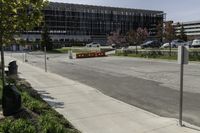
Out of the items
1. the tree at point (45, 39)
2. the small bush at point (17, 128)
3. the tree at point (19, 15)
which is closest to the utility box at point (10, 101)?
the small bush at point (17, 128)

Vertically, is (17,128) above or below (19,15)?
below

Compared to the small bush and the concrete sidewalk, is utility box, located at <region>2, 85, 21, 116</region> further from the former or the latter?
the small bush

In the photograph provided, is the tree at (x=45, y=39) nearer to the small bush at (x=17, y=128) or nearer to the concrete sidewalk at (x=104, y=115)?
the concrete sidewalk at (x=104, y=115)

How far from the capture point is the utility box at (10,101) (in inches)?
408

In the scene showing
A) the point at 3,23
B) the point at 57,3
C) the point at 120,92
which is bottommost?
the point at 120,92

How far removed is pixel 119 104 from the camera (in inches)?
542

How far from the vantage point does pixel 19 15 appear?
1341 centimetres

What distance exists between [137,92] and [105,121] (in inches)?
269

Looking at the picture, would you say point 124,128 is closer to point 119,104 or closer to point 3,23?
point 119,104

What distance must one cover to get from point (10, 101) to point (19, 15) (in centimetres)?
407

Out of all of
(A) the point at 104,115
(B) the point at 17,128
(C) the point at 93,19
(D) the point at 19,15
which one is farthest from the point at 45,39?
(B) the point at 17,128

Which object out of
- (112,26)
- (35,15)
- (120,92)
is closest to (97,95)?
(120,92)

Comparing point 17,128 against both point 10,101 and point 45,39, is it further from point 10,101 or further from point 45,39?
point 45,39

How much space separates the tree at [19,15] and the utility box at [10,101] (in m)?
3.47
